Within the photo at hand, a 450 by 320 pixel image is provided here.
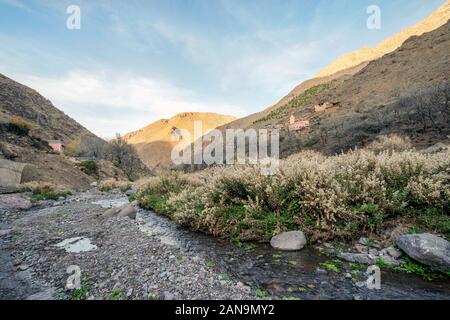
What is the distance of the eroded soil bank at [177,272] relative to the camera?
3453 millimetres

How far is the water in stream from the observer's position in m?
3.34

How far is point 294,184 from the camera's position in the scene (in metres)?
6.36

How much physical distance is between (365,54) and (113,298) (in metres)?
120

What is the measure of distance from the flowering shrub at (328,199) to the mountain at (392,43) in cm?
8837

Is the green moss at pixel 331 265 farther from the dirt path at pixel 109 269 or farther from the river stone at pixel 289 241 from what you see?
the dirt path at pixel 109 269

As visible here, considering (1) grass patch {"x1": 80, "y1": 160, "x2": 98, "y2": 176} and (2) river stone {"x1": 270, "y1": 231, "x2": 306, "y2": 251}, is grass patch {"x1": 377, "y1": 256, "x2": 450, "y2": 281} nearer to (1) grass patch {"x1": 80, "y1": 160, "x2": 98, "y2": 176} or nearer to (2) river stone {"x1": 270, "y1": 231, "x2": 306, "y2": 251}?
(2) river stone {"x1": 270, "y1": 231, "x2": 306, "y2": 251}

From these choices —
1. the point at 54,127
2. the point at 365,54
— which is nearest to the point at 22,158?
the point at 54,127

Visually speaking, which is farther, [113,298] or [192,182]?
[192,182]

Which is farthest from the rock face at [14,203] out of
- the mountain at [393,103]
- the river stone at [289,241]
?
the mountain at [393,103]

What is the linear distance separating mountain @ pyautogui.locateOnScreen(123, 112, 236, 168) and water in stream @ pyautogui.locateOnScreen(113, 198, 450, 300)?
9900cm

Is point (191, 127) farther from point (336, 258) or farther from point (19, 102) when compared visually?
point (336, 258)

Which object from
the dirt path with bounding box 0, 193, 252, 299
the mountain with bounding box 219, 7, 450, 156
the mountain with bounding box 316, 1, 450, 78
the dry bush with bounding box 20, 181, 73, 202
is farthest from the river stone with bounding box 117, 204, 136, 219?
the mountain with bounding box 316, 1, 450, 78

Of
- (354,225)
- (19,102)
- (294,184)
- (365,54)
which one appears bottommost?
(354,225)

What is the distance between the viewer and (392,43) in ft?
300
